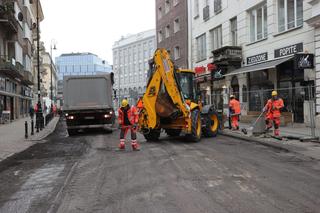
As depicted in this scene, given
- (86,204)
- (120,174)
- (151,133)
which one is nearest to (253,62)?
(151,133)

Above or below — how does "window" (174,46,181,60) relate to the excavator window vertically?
above

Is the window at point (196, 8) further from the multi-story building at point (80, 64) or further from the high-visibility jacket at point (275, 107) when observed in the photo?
the multi-story building at point (80, 64)

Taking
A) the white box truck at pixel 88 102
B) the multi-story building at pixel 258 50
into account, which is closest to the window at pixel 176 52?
the multi-story building at pixel 258 50

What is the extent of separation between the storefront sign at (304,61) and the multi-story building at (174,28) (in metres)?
18.2

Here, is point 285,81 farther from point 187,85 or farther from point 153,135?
point 153,135

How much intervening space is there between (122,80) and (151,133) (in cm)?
9711

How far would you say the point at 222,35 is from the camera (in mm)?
27469

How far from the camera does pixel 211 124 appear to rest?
16.1m

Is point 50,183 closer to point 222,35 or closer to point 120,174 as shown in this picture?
point 120,174

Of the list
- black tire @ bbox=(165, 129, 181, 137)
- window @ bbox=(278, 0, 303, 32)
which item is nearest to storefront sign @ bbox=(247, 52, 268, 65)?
window @ bbox=(278, 0, 303, 32)

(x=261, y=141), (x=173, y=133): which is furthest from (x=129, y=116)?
(x=261, y=141)

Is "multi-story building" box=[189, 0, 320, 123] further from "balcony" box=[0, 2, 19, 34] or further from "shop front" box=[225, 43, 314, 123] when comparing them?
"balcony" box=[0, 2, 19, 34]

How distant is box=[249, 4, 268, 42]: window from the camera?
73.0 ft

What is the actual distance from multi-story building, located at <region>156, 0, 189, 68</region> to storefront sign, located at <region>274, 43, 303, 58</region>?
15.4 metres
